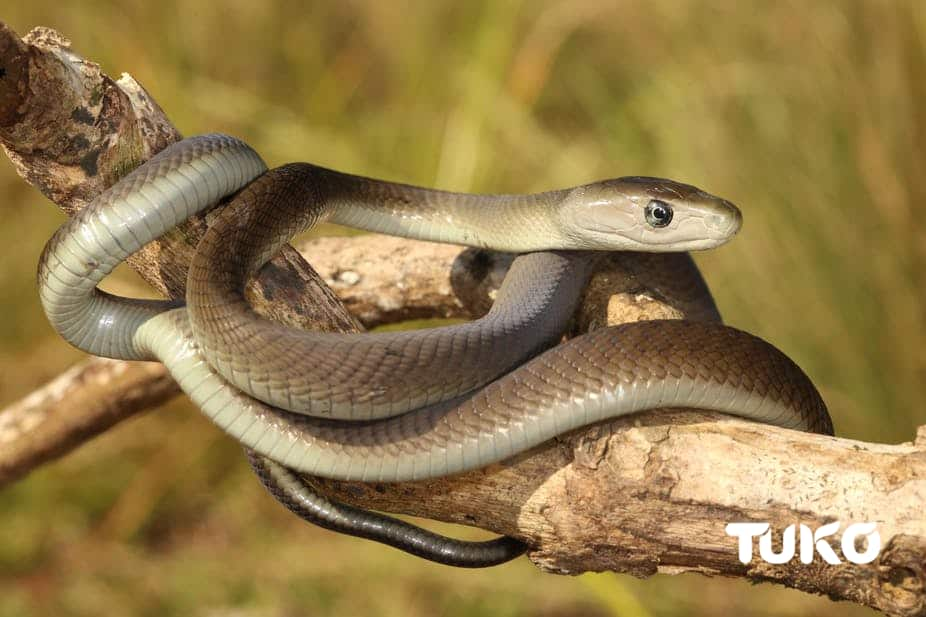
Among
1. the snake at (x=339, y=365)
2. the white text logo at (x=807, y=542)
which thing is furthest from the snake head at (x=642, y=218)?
the white text logo at (x=807, y=542)

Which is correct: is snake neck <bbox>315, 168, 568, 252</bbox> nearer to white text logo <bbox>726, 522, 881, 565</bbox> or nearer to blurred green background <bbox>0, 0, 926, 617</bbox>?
white text logo <bbox>726, 522, 881, 565</bbox>

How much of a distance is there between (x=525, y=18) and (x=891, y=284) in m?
4.01

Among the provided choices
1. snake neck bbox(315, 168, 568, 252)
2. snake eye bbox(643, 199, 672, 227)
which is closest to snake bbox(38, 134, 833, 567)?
snake neck bbox(315, 168, 568, 252)

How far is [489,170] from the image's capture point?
21.4 feet

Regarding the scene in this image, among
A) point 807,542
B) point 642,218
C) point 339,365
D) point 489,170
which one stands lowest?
point 807,542

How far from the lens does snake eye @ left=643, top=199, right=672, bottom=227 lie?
3318mm

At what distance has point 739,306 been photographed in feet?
17.4

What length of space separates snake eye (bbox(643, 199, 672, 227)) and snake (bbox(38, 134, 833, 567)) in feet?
2.27

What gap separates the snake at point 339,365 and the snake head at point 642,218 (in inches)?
23.2

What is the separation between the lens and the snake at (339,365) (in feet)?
7.99

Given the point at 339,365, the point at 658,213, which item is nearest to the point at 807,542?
the point at 339,365

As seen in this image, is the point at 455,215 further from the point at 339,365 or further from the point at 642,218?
the point at 339,365

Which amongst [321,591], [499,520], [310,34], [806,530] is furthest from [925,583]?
[310,34]

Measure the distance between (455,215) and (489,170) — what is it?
3.06m
